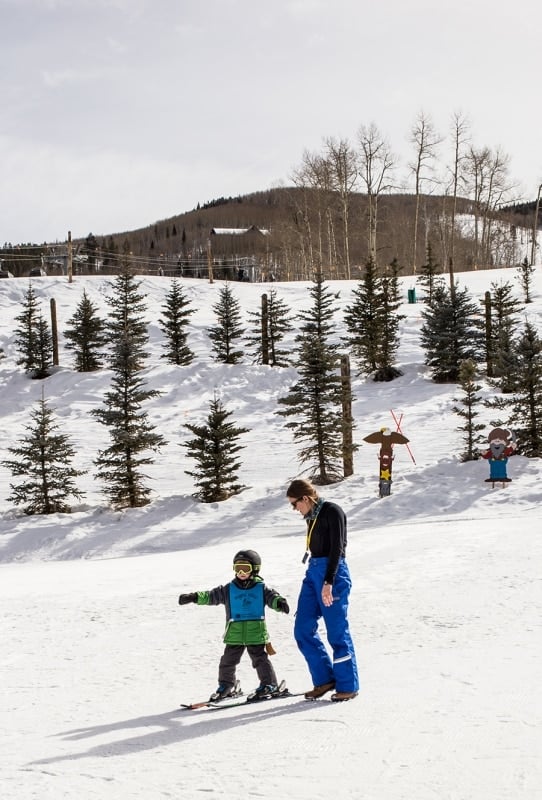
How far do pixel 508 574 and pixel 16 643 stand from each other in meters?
6.19

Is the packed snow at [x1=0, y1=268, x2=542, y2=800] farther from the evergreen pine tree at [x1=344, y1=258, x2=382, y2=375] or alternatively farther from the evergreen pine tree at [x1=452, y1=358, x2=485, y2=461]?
the evergreen pine tree at [x1=344, y1=258, x2=382, y2=375]

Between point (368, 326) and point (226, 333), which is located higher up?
point (368, 326)

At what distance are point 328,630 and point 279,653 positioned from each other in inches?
66.5

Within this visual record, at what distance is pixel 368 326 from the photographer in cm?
3606

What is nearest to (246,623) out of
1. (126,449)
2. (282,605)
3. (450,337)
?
(282,605)

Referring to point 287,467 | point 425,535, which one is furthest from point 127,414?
point 425,535

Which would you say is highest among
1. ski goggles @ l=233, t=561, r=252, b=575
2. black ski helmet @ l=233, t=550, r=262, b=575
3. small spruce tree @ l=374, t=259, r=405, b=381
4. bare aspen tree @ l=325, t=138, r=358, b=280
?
bare aspen tree @ l=325, t=138, r=358, b=280

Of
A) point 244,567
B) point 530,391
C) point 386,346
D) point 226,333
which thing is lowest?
point 244,567

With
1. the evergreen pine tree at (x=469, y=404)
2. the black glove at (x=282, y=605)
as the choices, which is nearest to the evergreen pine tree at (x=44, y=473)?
the evergreen pine tree at (x=469, y=404)

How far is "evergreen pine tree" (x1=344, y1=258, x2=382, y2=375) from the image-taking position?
35.8m

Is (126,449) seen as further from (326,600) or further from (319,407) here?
(326,600)

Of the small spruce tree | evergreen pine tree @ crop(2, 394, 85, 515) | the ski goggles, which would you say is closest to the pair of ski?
the ski goggles

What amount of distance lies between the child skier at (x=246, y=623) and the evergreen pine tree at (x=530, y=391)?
1666 centimetres

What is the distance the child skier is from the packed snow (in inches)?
10.6
